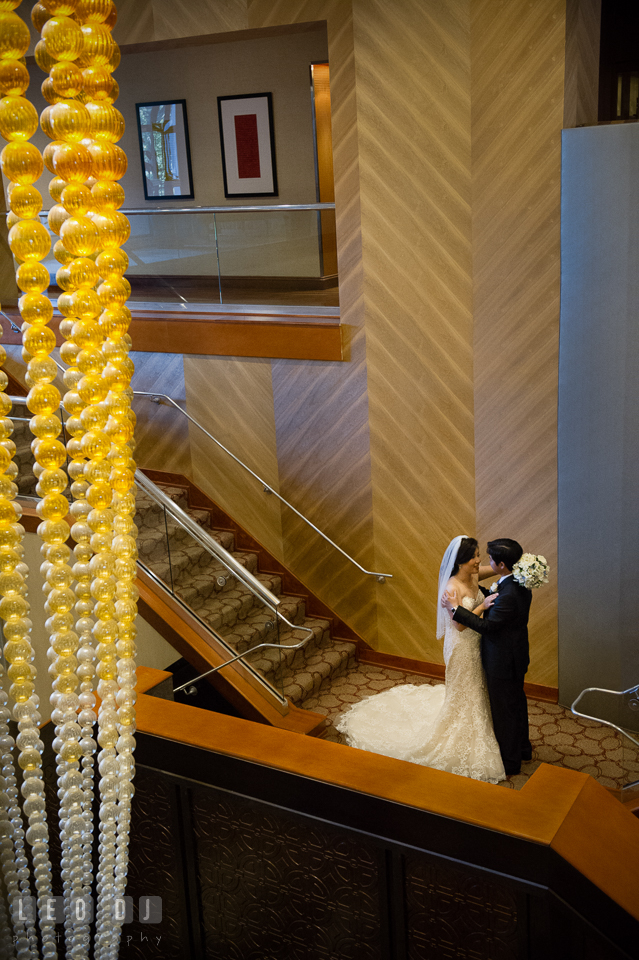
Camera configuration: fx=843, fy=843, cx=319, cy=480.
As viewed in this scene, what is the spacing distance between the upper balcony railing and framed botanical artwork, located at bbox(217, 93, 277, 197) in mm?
2282

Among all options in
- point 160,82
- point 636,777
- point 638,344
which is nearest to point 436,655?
point 636,777

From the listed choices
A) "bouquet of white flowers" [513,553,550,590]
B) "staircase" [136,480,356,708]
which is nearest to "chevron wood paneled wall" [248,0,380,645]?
"staircase" [136,480,356,708]

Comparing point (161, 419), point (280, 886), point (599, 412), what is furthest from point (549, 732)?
point (161, 419)

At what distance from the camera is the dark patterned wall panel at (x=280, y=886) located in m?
2.99

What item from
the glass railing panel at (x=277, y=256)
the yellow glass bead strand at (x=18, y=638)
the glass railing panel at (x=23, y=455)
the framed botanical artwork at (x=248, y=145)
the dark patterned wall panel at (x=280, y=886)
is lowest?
the dark patterned wall panel at (x=280, y=886)

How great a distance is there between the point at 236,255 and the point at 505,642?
4.38m

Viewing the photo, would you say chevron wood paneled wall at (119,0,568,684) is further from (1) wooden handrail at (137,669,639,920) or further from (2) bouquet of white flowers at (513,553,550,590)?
(1) wooden handrail at (137,669,639,920)

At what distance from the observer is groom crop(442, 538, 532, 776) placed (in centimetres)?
583

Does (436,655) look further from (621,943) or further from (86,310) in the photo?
(86,310)

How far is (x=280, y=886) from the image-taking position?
10.3 feet

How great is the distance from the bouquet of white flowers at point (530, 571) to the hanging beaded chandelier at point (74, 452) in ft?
12.5

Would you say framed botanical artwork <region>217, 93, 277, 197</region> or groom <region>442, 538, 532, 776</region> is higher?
framed botanical artwork <region>217, 93, 277, 197</region>

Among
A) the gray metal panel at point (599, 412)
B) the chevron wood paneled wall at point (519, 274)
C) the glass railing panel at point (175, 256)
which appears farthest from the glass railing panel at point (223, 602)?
the glass railing panel at point (175, 256)

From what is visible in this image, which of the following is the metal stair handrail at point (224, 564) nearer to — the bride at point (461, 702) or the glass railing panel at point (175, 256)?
the bride at point (461, 702)
